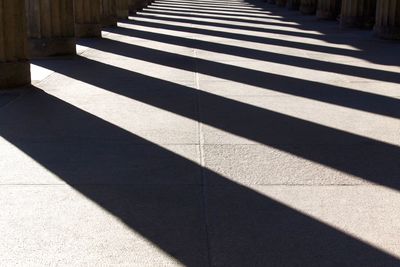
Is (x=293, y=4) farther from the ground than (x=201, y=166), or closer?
closer

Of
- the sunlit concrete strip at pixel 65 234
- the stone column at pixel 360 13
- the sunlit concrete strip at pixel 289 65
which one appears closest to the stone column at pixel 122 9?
the stone column at pixel 360 13

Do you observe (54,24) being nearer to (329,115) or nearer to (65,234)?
(329,115)

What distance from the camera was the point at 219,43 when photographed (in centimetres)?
1755

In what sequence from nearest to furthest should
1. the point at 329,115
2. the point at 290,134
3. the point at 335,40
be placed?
the point at 290,134, the point at 329,115, the point at 335,40

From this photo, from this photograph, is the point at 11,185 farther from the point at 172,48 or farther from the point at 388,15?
Answer: the point at 388,15

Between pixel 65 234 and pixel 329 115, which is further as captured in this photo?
pixel 329 115

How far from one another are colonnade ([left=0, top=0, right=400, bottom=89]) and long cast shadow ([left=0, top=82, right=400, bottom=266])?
2555 mm

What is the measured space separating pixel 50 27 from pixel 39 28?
215 millimetres

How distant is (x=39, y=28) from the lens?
1407 cm

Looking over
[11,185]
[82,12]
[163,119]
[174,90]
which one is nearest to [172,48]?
[82,12]

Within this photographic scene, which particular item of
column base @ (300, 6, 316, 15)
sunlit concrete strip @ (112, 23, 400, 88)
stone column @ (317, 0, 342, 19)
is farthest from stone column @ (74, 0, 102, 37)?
column base @ (300, 6, 316, 15)

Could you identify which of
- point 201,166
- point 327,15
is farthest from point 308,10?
point 201,166

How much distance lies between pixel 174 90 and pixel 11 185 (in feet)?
16.2

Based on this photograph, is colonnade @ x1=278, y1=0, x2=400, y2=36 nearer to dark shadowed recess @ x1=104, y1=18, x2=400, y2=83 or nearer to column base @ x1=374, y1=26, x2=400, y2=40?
column base @ x1=374, y1=26, x2=400, y2=40
